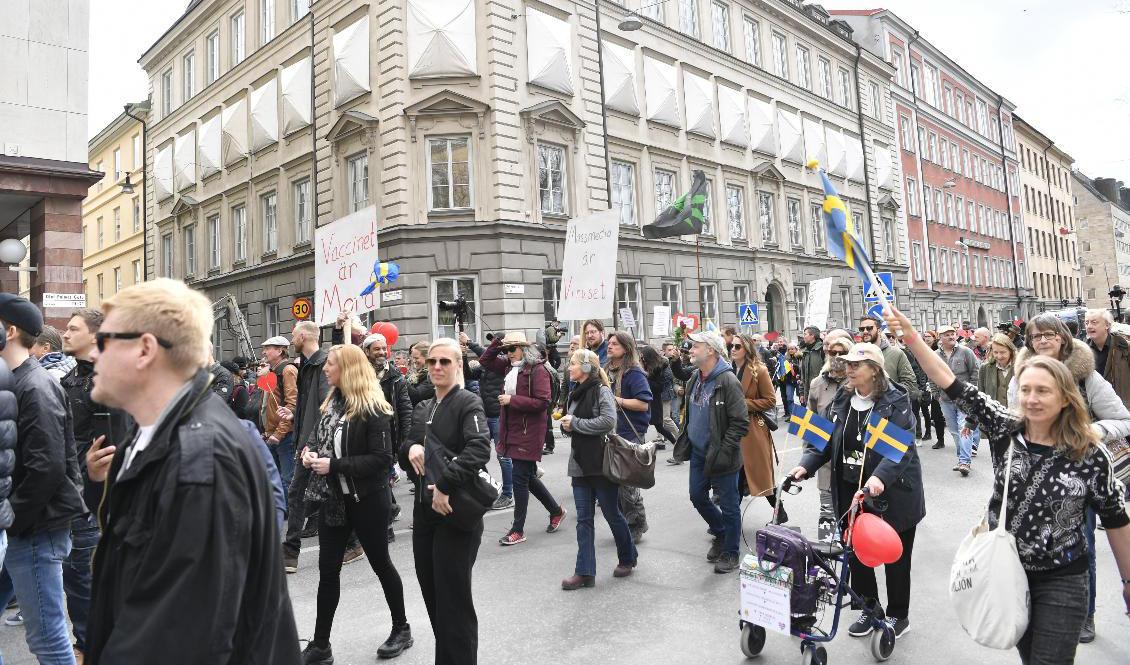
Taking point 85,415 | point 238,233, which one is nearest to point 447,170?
point 238,233

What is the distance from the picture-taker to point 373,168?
19.9 metres

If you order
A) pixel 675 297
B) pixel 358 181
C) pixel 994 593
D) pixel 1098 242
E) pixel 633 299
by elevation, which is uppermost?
pixel 1098 242

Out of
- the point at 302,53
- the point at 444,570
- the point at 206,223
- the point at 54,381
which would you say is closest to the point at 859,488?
the point at 444,570

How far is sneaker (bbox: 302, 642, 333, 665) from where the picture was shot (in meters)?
4.38

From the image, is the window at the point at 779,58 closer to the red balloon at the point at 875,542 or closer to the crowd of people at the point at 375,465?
the crowd of people at the point at 375,465

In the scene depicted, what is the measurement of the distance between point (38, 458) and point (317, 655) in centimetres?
191

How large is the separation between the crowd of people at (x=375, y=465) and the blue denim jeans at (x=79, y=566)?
1 cm

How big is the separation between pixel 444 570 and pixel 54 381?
2.18 meters

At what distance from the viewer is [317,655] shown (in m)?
4.39

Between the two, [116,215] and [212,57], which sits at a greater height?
[212,57]

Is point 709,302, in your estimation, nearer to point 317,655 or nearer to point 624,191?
point 624,191

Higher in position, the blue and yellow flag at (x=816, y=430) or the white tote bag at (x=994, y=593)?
the blue and yellow flag at (x=816, y=430)

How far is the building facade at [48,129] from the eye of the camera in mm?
12375

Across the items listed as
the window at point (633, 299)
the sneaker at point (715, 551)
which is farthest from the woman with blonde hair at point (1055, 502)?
the window at point (633, 299)
